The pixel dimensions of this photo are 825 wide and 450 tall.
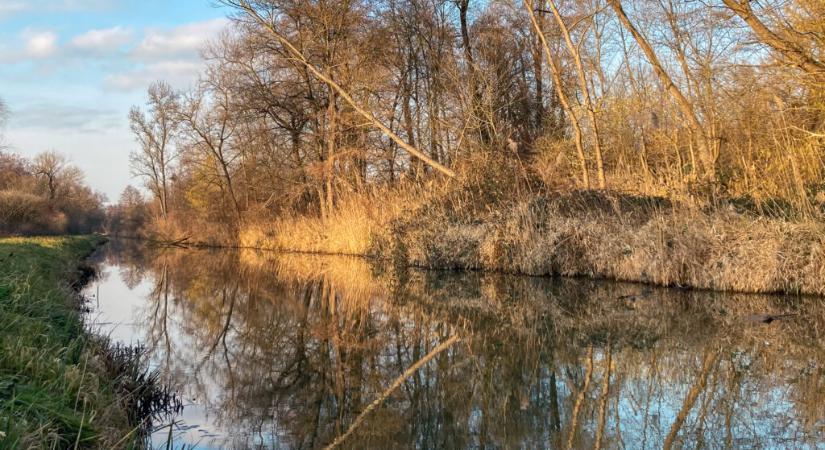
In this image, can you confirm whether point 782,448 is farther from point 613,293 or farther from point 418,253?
point 418,253

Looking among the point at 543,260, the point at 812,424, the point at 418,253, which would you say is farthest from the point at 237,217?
the point at 812,424

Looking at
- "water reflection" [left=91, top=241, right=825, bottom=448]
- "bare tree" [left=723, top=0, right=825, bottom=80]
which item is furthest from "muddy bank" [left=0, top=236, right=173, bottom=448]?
"bare tree" [left=723, top=0, right=825, bottom=80]

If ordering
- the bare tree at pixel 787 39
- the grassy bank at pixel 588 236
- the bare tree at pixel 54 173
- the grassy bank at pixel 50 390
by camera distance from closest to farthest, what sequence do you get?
the grassy bank at pixel 50 390 < the bare tree at pixel 787 39 < the grassy bank at pixel 588 236 < the bare tree at pixel 54 173

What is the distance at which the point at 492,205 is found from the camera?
13266 mm

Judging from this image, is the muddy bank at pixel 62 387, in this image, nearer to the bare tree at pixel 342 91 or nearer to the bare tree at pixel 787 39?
the bare tree at pixel 787 39

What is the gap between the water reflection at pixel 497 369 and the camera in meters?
3.56

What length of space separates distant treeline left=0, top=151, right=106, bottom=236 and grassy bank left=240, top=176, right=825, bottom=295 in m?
14.1

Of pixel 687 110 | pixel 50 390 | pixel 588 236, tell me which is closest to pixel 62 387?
pixel 50 390

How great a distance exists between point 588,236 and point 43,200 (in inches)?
971

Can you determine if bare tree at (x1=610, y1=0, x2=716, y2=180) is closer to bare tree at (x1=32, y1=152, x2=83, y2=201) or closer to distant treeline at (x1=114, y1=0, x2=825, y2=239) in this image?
distant treeline at (x1=114, y1=0, x2=825, y2=239)

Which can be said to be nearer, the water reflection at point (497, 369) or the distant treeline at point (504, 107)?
the water reflection at point (497, 369)

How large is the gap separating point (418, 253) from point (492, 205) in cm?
210

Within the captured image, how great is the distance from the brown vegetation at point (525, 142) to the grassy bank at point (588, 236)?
36 mm

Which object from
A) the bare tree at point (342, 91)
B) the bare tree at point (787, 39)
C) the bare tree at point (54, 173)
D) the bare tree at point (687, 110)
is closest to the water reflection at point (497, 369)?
the bare tree at point (787, 39)
